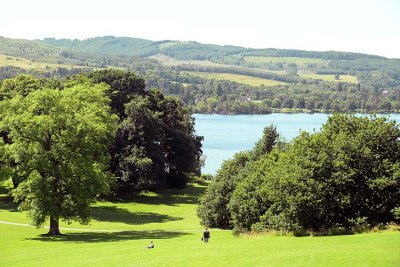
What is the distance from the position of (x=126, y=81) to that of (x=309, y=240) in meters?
53.6

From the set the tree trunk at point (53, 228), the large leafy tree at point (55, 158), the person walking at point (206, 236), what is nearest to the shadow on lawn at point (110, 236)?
the tree trunk at point (53, 228)

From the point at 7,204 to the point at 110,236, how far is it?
22.4m

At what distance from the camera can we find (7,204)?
59.3m

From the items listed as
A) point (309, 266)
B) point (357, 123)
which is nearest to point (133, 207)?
point (357, 123)

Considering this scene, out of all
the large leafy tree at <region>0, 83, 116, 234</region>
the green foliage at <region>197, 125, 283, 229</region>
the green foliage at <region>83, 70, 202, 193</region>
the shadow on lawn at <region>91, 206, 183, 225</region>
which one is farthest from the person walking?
the green foliage at <region>83, 70, 202, 193</region>

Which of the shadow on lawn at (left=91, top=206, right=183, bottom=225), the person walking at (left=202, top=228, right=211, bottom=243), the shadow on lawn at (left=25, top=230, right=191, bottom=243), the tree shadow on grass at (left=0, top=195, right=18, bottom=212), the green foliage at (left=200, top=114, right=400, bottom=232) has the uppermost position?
the green foliage at (left=200, top=114, right=400, bottom=232)

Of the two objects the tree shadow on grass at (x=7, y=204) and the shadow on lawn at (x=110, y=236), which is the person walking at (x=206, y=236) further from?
the tree shadow on grass at (x=7, y=204)

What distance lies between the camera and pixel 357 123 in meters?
39.2

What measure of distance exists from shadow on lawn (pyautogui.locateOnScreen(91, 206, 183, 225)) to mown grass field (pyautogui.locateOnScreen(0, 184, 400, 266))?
533mm

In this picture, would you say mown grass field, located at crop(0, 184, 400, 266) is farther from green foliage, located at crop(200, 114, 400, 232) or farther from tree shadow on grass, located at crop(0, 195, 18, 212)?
green foliage, located at crop(200, 114, 400, 232)

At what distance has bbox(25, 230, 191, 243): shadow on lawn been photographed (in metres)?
39.4

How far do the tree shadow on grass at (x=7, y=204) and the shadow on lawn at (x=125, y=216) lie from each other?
26.8 feet

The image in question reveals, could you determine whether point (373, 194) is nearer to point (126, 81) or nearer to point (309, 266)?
point (309, 266)

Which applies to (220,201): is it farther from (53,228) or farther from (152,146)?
(152,146)
